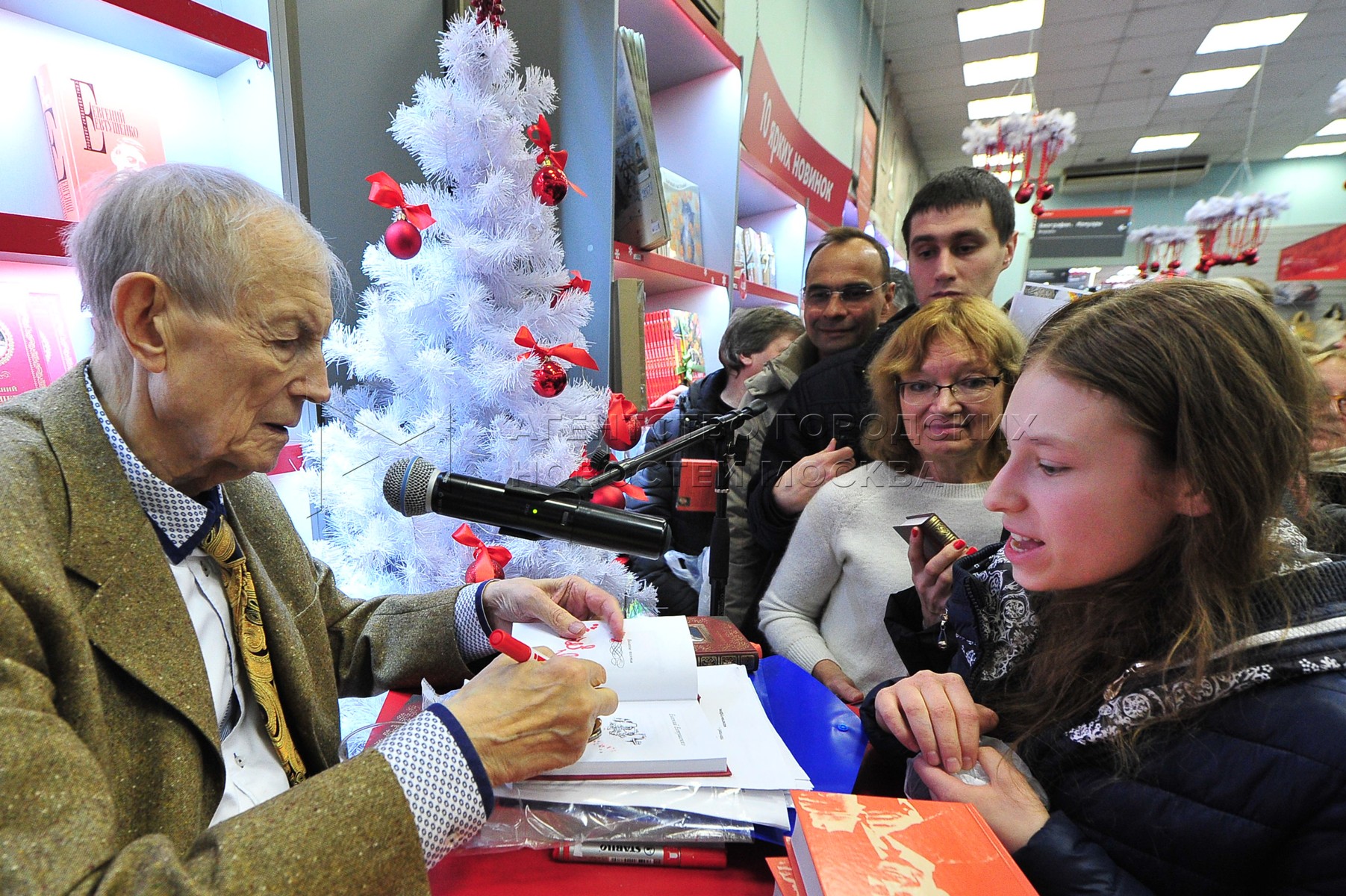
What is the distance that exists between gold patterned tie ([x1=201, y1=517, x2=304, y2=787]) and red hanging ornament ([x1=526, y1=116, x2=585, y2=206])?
1019 mm

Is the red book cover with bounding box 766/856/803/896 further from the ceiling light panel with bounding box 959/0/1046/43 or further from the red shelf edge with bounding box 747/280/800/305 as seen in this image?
the ceiling light panel with bounding box 959/0/1046/43

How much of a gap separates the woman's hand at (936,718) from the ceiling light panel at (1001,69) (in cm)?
678

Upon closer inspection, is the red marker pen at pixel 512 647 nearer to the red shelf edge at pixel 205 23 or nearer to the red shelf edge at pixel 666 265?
the red shelf edge at pixel 205 23

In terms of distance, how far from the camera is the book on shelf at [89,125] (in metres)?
1.07

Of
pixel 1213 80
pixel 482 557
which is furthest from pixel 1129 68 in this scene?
pixel 482 557

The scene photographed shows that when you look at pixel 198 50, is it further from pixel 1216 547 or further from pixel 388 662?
pixel 1216 547

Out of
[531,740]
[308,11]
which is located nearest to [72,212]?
[308,11]

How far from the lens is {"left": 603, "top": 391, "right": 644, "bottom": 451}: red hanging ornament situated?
169cm

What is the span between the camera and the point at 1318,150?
8.34 m

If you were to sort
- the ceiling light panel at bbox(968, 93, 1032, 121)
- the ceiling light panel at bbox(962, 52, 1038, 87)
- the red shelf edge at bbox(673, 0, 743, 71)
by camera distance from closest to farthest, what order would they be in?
the red shelf edge at bbox(673, 0, 743, 71)
the ceiling light panel at bbox(962, 52, 1038, 87)
the ceiling light panel at bbox(968, 93, 1032, 121)

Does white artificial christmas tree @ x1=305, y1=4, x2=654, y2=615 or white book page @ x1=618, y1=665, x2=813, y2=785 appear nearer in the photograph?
white book page @ x1=618, y1=665, x2=813, y2=785

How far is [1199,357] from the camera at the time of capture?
65 cm

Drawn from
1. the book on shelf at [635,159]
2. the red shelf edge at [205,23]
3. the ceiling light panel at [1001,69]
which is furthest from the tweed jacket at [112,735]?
the ceiling light panel at [1001,69]

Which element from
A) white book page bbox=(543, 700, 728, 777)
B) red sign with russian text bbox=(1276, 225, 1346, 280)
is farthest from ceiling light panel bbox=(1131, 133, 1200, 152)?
white book page bbox=(543, 700, 728, 777)
